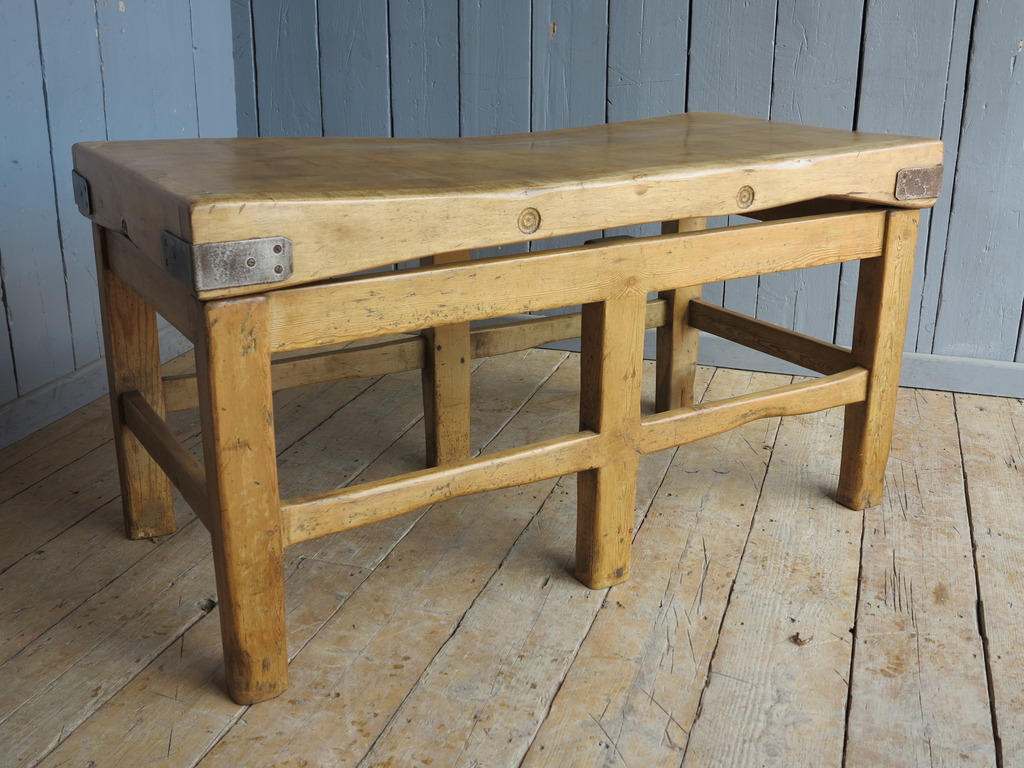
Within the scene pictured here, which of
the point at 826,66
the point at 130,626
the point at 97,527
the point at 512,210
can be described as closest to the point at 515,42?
the point at 826,66

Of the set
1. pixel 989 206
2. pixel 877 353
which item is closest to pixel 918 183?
pixel 877 353

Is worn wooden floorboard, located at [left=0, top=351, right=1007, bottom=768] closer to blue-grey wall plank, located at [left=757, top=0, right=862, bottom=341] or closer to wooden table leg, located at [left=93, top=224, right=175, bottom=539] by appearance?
wooden table leg, located at [left=93, top=224, right=175, bottom=539]

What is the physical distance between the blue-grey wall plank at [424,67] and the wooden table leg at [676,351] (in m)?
0.63

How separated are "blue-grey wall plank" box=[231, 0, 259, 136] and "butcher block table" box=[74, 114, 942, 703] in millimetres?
1030

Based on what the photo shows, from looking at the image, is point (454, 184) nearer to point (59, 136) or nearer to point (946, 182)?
point (59, 136)

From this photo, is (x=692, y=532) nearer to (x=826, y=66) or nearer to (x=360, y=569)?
(x=360, y=569)

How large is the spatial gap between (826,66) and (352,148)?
3.68 feet

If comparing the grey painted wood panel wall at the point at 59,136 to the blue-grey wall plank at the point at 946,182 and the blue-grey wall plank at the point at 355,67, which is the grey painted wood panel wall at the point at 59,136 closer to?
the blue-grey wall plank at the point at 355,67

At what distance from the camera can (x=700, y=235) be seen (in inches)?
50.8

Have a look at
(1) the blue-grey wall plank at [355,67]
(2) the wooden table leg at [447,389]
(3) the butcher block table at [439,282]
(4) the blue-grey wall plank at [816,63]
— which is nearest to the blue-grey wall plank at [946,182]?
(4) the blue-grey wall plank at [816,63]

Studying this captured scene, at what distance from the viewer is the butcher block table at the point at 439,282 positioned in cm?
102

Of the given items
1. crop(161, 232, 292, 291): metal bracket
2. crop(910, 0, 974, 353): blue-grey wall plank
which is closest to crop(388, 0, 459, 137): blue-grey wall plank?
crop(910, 0, 974, 353): blue-grey wall plank

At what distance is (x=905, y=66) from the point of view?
1968 millimetres

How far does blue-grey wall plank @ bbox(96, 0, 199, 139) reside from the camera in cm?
197
